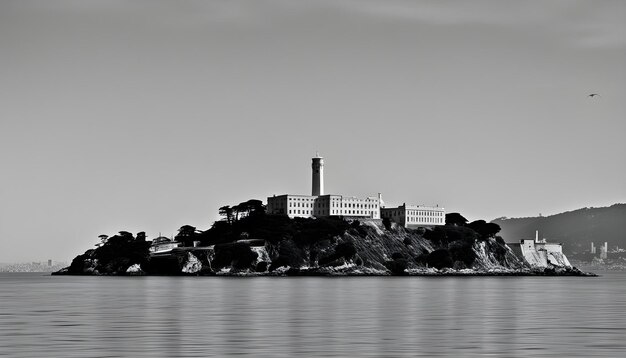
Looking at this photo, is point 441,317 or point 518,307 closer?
point 441,317

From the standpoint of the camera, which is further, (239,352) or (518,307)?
(518,307)

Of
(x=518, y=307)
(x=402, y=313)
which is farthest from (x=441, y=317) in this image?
(x=518, y=307)

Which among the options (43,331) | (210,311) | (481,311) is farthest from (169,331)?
(481,311)

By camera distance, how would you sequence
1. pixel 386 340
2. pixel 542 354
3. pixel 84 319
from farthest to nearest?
pixel 84 319
pixel 386 340
pixel 542 354

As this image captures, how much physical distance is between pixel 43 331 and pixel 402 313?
32.4 metres

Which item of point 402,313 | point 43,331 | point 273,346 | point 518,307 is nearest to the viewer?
point 273,346

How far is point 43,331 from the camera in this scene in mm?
57219

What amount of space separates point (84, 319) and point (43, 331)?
11705mm

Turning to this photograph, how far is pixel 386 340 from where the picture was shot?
52719mm

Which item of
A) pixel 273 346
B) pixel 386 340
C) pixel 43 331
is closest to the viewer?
pixel 273 346

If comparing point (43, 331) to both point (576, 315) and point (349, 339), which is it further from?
point (576, 315)

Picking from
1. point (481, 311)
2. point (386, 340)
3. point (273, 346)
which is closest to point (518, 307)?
point (481, 311)

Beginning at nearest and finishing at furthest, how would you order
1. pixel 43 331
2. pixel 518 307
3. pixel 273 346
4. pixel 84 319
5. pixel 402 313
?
pixel 273 346
pixel 43 331
pixel 84 319
pixel 402 313
pixel 518 307

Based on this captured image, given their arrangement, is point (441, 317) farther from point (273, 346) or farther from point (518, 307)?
point (273, 346)
